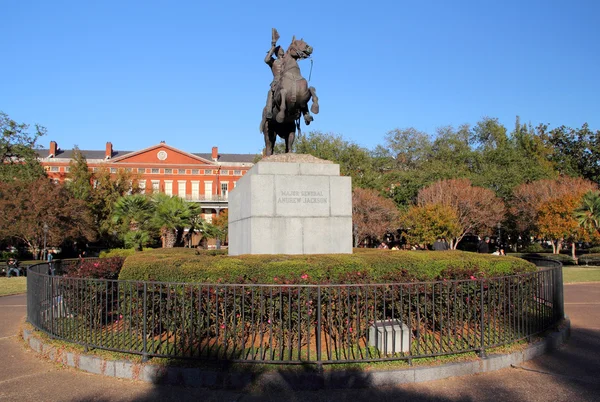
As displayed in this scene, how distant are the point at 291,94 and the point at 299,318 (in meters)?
5.83

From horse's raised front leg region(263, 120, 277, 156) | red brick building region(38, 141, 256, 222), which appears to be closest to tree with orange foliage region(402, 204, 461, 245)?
horse's raised front leg region(263, 120, 277, 156)

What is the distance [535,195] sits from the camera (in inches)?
1703

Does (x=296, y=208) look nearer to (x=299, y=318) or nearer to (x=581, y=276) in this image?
(x=299, y=318)

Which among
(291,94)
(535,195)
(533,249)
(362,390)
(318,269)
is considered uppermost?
(291,94)

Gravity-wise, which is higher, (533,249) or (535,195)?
(535,195)

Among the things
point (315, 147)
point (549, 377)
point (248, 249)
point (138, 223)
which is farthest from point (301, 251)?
point (315, 147)

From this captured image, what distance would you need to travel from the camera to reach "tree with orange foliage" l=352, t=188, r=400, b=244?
43.0 meters

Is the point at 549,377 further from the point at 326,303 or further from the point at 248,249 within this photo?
the point at 248,249

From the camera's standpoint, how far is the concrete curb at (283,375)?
5.36m

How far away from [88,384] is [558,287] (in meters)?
7.59

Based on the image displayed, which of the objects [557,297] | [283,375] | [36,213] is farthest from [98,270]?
[36,213]

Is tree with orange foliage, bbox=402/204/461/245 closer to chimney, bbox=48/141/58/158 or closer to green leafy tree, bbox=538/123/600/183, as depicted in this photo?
green leafy tree, bbox=538/123/600/183

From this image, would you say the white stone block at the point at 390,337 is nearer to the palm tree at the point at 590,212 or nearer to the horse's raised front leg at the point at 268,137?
the horse's raised front leg at the point at 268,137

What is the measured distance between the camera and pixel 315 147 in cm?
4859
